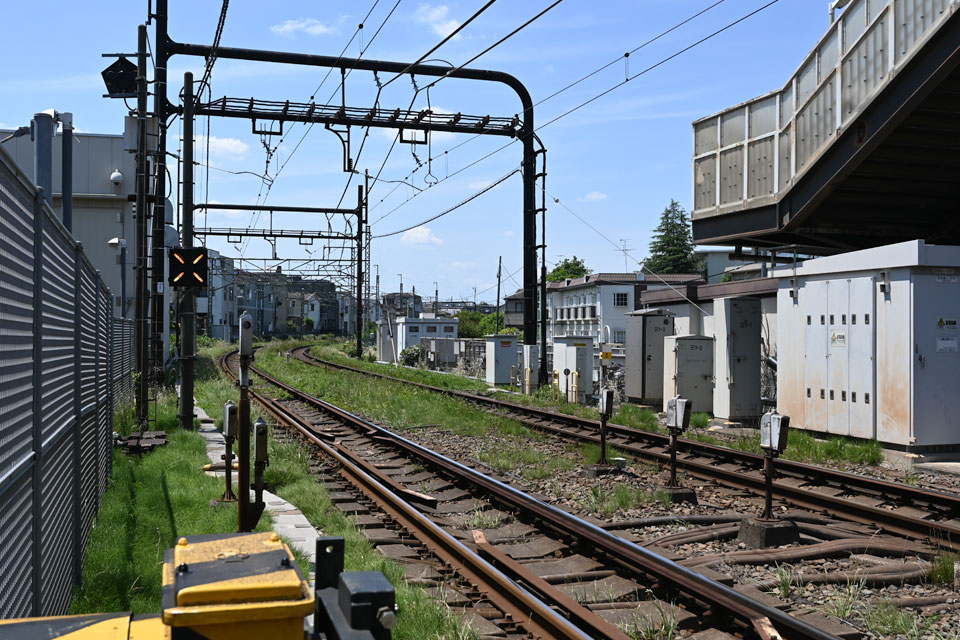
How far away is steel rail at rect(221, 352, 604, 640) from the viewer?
5.71m

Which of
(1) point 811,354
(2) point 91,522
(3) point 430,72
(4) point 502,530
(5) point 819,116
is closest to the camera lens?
(2) point 91,522

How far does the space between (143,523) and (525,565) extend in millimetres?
3924

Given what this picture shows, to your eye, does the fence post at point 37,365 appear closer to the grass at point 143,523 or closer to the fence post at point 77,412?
the grass at point 143,523

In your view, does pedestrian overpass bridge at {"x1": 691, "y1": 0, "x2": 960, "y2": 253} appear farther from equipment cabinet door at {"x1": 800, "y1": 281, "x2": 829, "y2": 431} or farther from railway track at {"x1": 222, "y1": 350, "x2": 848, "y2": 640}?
railway track at {"x1": 222, "y1": 350, "x2": 848, "y2": 640}

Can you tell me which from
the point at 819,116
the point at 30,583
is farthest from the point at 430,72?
the point at 30,583

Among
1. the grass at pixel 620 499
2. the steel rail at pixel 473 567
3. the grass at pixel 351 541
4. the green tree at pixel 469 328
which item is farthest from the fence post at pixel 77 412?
the green tree at pixel 469 328

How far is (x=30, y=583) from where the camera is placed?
173 inches

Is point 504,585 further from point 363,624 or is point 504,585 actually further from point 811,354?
point 811,354

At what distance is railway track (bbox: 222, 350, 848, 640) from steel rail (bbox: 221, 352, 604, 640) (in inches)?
0.5

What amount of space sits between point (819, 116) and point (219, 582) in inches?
659

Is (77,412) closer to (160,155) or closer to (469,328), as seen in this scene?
(160,155)

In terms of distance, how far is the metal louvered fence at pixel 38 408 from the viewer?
12.8 feet

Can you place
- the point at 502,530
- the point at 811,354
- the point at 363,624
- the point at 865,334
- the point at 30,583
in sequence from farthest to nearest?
the point at 811,354 → the point at 865,334 → the point at 502,530 → the point at 30,583 → the point at 363,624

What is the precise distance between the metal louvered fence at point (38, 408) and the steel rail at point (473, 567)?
3000mm
